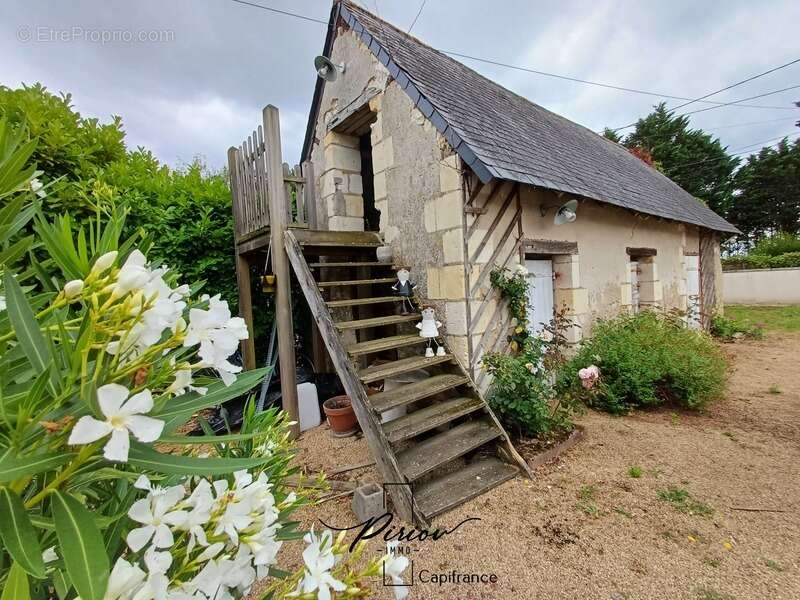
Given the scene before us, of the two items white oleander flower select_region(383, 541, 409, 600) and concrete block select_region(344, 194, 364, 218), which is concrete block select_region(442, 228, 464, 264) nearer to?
concrete block select_region(344, 194, 364, 218)

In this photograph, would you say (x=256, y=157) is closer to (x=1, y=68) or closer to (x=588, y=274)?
(x=1, y=68)

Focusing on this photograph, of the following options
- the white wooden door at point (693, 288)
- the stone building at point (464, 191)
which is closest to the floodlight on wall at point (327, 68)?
the stone building at point (464, 191)

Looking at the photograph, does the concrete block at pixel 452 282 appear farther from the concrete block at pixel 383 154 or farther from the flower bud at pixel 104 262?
the flower bud at pixel 104 262

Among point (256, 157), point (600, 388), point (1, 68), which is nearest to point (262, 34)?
point (256, 157)

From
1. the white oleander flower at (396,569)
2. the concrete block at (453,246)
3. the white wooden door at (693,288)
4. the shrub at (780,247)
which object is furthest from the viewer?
the shrub at (780,247)

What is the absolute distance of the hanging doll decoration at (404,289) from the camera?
4.04 meters

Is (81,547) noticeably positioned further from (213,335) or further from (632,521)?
(632,521)

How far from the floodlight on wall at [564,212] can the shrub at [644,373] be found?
173 centimetres

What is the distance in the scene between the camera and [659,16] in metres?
7.55

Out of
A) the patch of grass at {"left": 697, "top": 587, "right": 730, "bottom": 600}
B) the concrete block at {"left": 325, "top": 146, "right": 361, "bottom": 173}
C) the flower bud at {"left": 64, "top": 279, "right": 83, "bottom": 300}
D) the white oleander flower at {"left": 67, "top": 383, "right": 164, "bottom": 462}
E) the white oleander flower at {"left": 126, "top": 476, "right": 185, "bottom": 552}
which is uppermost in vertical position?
the concrete block at {"left": 325, "top": 146, "right": 361, "bottom": 173}

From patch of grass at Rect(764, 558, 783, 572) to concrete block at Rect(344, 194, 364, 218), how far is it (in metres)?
5.23

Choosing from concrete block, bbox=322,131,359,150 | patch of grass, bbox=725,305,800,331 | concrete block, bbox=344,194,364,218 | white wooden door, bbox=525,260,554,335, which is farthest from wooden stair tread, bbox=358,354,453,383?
patch of grass, bbox=725,305,800,331

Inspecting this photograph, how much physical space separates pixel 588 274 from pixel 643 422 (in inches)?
82.9

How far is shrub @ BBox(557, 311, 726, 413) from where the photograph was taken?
432 cm
